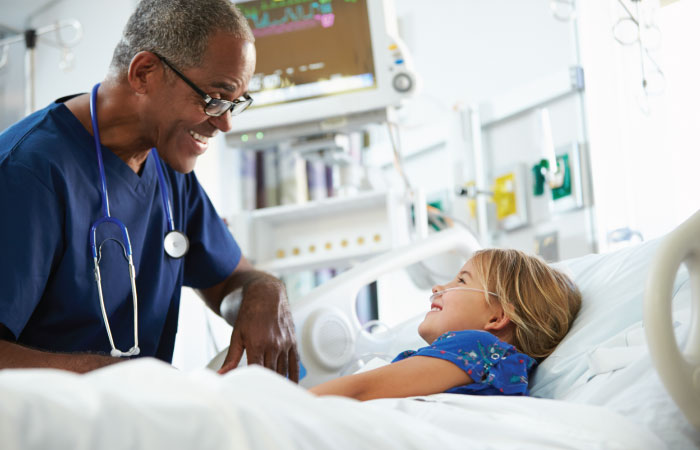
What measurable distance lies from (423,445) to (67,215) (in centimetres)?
109

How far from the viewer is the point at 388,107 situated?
10.0 feet

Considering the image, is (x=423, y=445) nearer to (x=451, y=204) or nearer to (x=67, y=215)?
(x=67, y=215)

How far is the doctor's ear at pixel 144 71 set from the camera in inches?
68.0

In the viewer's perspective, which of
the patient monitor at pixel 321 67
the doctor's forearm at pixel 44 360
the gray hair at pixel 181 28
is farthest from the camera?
the patient monitor at pixel 321 67

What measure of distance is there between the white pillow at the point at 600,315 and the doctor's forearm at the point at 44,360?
0.80 metres

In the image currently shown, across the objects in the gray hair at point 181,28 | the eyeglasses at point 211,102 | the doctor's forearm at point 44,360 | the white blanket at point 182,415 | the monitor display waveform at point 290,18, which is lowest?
the doctor's forearm at point 44,360

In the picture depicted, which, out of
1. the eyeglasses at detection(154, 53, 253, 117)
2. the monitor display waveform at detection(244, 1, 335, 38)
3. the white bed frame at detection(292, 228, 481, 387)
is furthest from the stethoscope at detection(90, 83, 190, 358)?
the monitor display waveform at detection(244, 1, 335, 38)

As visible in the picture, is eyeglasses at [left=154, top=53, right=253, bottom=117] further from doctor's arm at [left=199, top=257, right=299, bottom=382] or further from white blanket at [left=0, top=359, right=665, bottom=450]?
white blanket at [left=0, top=359, right=665, bottom=450]

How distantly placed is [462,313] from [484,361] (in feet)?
0.81

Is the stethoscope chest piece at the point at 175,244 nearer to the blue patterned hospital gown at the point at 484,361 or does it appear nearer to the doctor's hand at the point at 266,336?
the doctor's hand at the point at 266,336

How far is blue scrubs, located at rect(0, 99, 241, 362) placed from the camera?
59.9 inches

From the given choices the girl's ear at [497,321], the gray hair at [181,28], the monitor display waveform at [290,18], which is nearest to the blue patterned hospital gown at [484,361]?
the girl's ear at [497,321]

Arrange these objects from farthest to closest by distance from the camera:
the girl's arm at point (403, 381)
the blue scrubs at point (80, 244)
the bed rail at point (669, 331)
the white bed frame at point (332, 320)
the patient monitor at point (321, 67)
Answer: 1. the patient monitor at point (321, 67)
2. the white bed frame at point (332, 320)
3. the blue scrubs at point (80, 244)
4. the girl's arm at point (403, 381)
5. the bed rail at point (669, 331)

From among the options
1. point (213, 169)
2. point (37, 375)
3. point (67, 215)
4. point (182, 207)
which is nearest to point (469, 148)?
point (213, 169)
